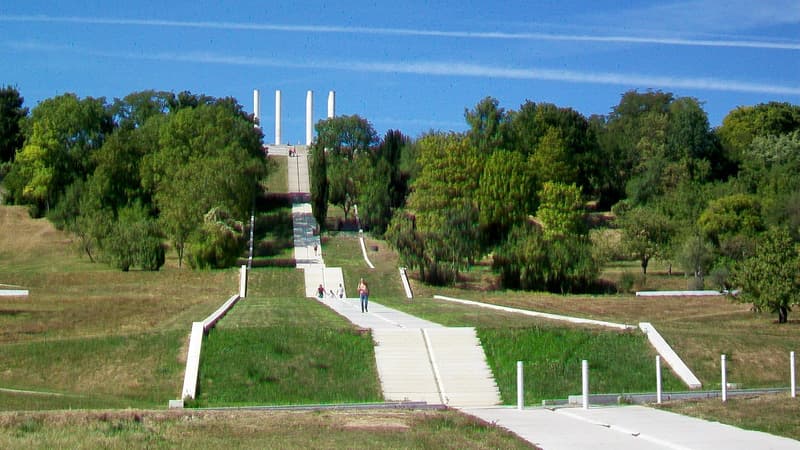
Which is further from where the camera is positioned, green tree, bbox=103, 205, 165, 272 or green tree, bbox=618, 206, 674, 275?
green tree, bbox=618, 206, 674, 275

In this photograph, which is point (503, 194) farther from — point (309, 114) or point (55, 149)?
point (309, 114)

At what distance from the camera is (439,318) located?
33406 millimetres

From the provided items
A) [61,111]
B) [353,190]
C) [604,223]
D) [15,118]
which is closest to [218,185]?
[353,190]

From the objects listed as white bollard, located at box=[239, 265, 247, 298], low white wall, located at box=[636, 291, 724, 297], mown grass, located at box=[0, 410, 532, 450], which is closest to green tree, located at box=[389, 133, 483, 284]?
white bollard, located at box=[239, 265, 247, 298]

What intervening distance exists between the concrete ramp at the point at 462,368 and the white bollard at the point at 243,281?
83.4ft

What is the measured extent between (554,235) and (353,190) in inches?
839

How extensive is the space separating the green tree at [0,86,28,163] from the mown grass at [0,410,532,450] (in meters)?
84.8

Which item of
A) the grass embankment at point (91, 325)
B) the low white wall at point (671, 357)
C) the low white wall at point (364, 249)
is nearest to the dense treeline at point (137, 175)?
the grass embankment at point (91, 325)

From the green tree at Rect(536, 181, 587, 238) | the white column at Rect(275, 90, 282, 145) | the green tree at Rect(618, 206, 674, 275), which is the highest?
the white column at Rect(275, 90, 282, 145)

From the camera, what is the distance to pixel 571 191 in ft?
221

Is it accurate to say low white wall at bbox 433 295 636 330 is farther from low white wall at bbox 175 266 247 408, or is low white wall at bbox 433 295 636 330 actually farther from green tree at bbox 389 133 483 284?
low white wall at bbox 175 266 247 408

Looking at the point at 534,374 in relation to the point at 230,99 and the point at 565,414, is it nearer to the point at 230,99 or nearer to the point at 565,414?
the point at 565,414

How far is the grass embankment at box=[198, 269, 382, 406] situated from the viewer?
23062 millimetres

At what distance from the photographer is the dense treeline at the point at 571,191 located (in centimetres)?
5744
